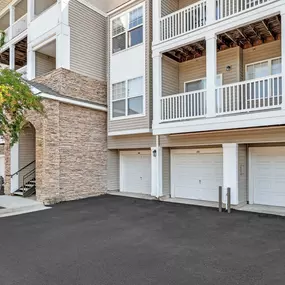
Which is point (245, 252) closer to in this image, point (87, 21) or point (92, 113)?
point (92, 113)

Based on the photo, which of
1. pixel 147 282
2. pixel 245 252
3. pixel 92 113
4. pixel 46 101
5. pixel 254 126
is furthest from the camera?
pixel 92 113

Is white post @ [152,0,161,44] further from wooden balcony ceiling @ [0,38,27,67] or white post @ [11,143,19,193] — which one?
white post @ [11,143,19,193]

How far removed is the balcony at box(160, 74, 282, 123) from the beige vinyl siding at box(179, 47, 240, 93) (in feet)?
5.11

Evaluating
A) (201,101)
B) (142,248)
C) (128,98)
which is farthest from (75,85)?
(142,248)

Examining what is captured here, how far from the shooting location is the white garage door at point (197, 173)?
437 inches

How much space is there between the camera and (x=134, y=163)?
1402cm

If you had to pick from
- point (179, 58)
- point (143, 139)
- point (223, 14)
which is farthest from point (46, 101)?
point (223, 14)

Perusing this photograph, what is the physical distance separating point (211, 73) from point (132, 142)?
17.0ft

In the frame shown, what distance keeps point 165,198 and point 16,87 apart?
7548 millimetres

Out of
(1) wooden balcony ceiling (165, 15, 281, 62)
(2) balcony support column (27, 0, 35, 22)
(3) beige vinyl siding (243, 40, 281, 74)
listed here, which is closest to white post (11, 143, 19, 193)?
(2) balcony support column (27, 0, 35, 22)

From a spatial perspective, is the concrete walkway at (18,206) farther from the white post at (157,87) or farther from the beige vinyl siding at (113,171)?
the white post at (157,87)

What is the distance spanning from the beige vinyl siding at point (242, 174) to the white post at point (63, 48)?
28.4 feet

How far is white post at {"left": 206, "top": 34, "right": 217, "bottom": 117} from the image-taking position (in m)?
9.57

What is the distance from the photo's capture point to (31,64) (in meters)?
14.5
